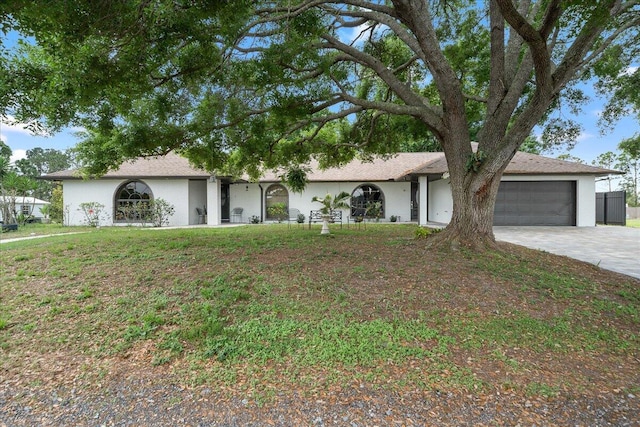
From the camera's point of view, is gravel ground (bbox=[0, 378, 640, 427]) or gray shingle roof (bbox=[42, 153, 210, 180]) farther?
gray shingle roof (bbox=[42, 153, 210, 180])

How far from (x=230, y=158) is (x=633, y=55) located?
37.9ft

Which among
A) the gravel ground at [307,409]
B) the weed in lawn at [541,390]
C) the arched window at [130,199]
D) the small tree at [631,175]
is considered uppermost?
the small tree at [631,175]

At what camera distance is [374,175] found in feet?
61.2

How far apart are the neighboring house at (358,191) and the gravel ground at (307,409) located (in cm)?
1187

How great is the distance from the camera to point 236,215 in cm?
1891

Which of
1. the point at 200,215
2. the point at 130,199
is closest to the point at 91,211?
the point at 130,199

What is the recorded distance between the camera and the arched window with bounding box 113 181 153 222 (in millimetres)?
16812

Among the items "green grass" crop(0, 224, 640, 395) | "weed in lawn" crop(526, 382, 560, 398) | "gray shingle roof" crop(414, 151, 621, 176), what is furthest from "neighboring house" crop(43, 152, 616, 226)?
"weed in lawn" crop(526, 382, 560, 398)

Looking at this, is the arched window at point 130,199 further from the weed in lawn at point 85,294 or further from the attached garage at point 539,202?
the attached garage at point 539,202

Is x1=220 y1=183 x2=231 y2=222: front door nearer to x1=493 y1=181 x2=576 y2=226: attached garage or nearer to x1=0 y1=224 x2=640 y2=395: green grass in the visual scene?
x1=0 y1=224 x2=640 y2=395: green grass

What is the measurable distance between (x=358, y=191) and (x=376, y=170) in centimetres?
172

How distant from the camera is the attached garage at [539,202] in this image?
15.7m

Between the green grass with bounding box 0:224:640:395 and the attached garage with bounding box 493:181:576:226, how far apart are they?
34.9 ft

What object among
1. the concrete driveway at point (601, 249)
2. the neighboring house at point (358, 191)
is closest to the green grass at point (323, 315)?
the concrete driveway at point (601, 249)
